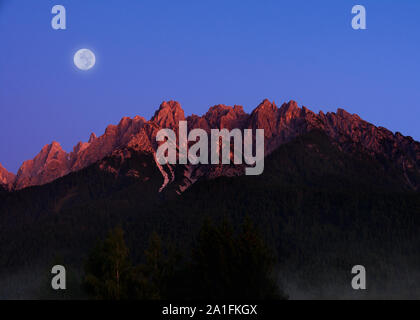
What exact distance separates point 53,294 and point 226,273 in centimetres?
5109

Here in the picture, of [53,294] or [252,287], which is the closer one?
[252,287]

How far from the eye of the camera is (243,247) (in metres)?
96.5

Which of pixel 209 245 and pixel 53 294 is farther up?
pixel 209 245
